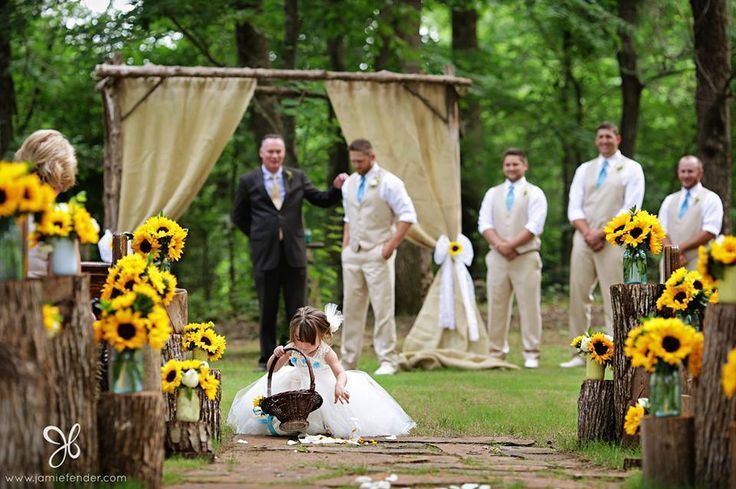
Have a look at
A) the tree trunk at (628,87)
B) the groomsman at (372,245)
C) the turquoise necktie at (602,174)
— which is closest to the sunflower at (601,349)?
the groomsman at (372,245)

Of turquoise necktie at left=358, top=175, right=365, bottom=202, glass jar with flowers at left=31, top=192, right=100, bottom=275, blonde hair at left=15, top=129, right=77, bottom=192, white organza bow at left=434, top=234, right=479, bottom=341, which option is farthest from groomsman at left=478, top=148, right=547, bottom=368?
glass jar with flowers at left=31, top=192, right=100, bottom=275

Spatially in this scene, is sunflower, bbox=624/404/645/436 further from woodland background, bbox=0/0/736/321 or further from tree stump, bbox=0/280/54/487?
→ woodland background, bbox=0/0/736/321

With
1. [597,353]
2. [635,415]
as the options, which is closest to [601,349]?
[597,353]

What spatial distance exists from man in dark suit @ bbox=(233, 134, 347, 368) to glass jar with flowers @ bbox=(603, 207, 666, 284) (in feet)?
13.9

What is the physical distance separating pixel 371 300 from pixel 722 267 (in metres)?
5.74

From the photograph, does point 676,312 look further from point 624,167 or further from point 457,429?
point 624,167

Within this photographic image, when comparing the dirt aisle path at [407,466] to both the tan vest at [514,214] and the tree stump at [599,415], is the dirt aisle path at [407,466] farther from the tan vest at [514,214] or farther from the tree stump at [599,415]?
the tan vest at [514,214]

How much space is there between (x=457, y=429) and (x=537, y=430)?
493mm

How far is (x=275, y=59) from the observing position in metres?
17.4

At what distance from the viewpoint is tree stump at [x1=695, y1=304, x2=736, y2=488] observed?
4.80m

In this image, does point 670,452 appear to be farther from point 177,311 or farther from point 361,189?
point 361,189

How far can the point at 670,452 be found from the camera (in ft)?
16.1

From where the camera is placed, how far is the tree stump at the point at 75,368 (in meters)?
4.76

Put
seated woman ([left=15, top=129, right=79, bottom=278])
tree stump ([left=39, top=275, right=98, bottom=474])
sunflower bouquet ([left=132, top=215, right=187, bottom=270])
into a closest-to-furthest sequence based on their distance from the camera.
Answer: tree stump ([left=39, top=275, right=98, bottom=474]), seated woman ([left=15, top=129, right=79, bottom=278]), sunflower bouquet ([left=132, top=215, right=187, bottom=270])
